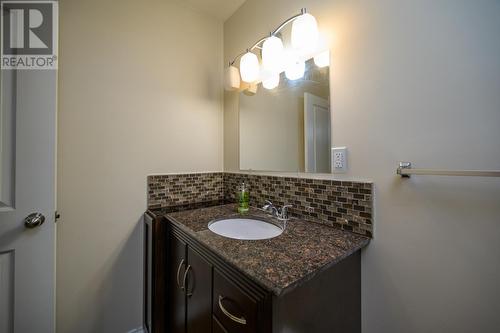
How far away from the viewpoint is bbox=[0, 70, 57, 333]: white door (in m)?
0.81

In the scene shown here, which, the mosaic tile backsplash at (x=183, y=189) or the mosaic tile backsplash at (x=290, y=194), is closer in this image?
the mosaic tile backsplash at (x=290, y=194)

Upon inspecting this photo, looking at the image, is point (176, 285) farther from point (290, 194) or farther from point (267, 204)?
point (290, 194)

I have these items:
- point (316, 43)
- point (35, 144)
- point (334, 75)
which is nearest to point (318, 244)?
point (334, 75)

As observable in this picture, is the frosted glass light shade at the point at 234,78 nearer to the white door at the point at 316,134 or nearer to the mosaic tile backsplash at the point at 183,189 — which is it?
the white door at the point at 316,134

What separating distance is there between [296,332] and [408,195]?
60 cm

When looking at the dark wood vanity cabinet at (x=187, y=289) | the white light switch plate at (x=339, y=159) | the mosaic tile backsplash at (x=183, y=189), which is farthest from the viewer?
the mosaic tile backsplash at (x=183, y=189)

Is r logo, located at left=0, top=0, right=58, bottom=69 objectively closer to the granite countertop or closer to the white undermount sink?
the granite countertop

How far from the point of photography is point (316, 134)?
1.06 metres

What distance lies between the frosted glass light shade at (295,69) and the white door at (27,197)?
1.11 meters

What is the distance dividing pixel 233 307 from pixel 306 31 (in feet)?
3.78

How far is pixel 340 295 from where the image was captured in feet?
2.48

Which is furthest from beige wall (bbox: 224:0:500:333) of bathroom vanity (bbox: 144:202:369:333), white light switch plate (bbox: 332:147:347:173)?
bathroom vanity (bbox: 144:202:369:333)

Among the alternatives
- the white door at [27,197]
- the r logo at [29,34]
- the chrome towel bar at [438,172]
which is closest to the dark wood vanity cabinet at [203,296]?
the white door at [27,197]

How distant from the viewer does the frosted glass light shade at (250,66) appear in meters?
1.27
